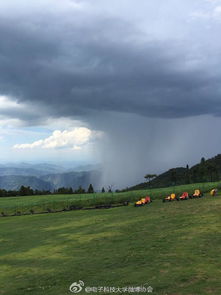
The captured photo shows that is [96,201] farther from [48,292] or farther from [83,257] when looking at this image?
[48,292]

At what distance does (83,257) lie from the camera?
19.2m

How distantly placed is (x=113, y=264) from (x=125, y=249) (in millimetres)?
3251

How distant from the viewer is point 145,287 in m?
12.3

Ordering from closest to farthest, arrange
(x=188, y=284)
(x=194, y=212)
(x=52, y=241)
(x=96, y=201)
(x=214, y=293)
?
(x=214, y=293)
(x=188, y=284)
(x=52, y=241)
(x=194, y=212)
(x=96, y=201)

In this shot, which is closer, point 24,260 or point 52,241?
point 24,260

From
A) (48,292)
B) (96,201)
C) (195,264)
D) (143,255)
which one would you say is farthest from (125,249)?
(96,201)

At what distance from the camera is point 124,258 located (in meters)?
17.5

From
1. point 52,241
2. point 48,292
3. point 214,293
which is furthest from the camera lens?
point 52,241

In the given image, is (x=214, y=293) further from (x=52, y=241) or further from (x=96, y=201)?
(x=96, y=201)

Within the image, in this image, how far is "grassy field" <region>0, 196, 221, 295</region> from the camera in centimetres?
1334

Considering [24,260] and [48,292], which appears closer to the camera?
[48,292]

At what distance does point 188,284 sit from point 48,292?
6101 millimetres

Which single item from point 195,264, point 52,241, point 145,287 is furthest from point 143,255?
point 52,241

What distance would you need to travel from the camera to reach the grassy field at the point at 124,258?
13.3 meters
